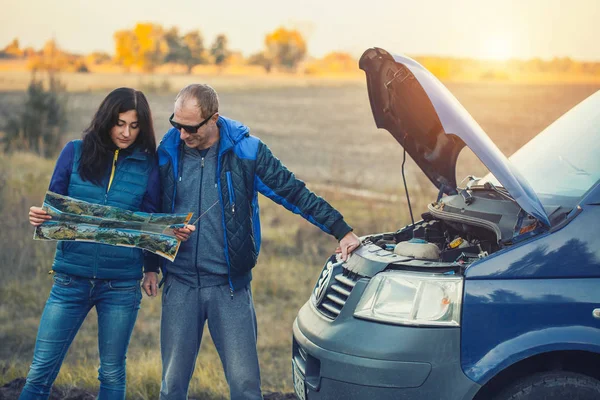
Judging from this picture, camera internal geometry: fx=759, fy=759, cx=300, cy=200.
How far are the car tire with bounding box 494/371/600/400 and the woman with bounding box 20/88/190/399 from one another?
5.39 ft

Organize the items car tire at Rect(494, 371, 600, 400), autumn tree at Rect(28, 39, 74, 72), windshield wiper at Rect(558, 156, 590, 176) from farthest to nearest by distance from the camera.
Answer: autumn tree at Rect(28, 39, 74, 72)
windshield wiper at Rect(558, 156, 590, 176)
car tire at Rect(494, 371, 600, 400)

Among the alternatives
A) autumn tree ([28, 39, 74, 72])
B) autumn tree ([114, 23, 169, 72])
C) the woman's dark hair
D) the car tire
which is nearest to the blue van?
the car tire

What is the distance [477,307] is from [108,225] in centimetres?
175

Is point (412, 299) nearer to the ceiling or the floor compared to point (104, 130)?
nearer to the floor

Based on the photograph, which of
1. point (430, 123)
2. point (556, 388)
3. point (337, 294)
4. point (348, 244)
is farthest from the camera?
point (430, 123)

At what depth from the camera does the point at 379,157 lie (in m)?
26.6

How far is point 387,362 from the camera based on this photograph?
116 inches

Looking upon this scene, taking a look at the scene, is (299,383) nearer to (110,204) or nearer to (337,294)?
(337,294)

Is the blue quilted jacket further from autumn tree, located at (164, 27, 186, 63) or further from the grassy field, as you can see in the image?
autumn tree, located at (164, 27, 186, 63)

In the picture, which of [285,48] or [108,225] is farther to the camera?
[285,48]

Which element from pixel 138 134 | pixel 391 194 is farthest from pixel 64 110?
pixel 138 134

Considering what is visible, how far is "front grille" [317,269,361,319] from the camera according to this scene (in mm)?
3303

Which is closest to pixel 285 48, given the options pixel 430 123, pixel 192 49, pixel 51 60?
pixel 192 49

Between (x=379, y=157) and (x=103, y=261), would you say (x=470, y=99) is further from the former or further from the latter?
(x=103, y=261)
